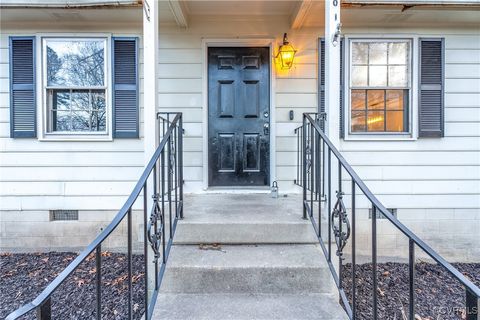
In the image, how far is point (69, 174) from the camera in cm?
370

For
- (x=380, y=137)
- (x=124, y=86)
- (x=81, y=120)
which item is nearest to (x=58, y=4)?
(x=124, y=86)

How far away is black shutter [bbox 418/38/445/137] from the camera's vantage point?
367cm

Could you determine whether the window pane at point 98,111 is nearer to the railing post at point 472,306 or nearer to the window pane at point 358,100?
the window pane at point 358,100

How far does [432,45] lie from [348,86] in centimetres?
111

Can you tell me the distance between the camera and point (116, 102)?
3.62 m

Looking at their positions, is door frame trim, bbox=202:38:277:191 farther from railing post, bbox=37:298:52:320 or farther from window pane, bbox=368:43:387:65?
railing post, bbox=37:298:52:320

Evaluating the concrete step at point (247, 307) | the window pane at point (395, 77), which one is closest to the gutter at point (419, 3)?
the window pane at point (395, 77)

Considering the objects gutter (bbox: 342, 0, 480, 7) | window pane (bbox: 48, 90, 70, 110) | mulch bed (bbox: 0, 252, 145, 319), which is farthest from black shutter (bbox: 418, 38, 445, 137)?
window pane (bbox: 48, 90, 70, 110)

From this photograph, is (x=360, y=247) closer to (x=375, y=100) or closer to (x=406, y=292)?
(x=406, y=292)

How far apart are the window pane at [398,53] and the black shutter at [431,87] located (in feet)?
0.55

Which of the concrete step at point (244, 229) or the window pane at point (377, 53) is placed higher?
the window pane at point (377, 53)

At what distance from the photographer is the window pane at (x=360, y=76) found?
12.3 feet

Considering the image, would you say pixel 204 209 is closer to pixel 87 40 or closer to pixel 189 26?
pixel 189 26

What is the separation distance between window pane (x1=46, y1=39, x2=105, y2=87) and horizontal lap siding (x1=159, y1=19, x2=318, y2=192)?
74 cm
